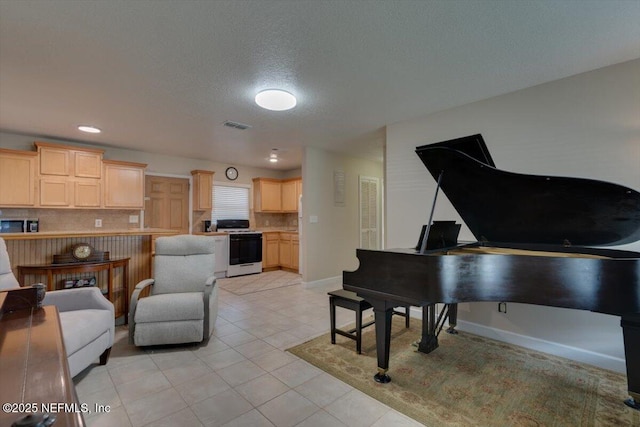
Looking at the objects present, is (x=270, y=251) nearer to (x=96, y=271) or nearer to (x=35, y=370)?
(x=96, y=271)

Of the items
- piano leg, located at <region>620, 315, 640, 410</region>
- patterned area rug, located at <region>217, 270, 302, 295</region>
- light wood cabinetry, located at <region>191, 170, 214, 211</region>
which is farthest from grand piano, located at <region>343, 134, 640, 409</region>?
light wood cabinetry, located at <region>191, 170, 214, 211</region>

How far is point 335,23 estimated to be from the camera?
1898 millimetres

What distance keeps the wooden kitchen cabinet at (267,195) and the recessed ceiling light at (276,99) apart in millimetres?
4072

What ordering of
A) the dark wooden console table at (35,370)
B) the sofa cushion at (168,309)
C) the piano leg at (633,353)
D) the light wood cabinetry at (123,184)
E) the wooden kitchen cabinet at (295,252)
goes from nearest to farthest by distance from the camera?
the dark wooden console table at (35,370) < the piano leg at (633,353) < the sofa cushion at (168,309) < the light wood cabinetry at (123,184) < the wooden kitchen cabinet at (295,252)

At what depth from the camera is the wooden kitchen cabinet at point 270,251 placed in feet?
22.2

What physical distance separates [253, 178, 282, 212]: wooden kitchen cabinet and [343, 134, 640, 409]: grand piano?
194 inches

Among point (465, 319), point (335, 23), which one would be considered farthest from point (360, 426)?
point (335, 23)

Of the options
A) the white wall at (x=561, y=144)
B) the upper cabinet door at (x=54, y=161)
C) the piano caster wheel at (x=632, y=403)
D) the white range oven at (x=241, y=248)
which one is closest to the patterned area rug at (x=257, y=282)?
the white range oven at (x=241, y=248)

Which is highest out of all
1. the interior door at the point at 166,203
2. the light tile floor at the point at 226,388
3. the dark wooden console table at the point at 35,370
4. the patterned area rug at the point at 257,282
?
the interior door at the point at 166,203

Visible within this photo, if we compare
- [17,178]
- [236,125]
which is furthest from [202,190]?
[17,178]

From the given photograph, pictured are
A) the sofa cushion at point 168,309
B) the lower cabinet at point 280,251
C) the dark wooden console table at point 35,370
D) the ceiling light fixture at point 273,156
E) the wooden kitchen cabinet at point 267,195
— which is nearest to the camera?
the dark wooden console table at point 35,370

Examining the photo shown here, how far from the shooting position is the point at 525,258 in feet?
6.18

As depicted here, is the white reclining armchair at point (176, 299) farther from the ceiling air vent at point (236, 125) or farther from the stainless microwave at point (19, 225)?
the stainless microwave at point (19, 225)

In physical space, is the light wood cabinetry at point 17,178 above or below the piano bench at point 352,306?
above
